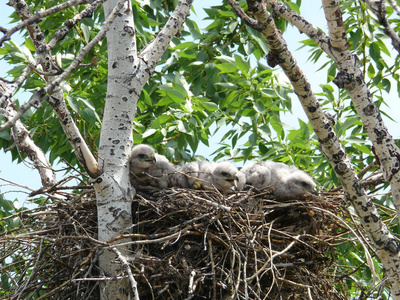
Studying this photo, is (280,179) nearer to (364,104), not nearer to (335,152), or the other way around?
(335,152)

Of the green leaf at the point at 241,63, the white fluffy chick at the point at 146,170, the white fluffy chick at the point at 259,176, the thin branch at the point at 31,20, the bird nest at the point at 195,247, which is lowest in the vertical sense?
the bird nest at the point at 195,247

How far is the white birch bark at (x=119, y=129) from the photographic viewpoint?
11.6 feet

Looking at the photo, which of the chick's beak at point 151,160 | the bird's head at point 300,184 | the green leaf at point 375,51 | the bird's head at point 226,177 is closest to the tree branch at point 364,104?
the bird's head at point 300,184

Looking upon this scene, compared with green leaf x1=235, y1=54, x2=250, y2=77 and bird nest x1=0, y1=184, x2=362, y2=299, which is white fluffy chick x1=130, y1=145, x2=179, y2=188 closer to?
bird nest x1=0, y1=184, x2=362, y2=299

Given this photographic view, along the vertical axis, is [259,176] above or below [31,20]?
below

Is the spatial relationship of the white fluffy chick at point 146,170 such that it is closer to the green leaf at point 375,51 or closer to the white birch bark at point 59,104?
the white birch bark at point 59,104

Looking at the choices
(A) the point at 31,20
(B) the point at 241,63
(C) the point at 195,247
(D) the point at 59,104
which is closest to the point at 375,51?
(B) the point at 241,63

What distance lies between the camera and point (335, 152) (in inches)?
132

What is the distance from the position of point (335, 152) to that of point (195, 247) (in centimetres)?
119

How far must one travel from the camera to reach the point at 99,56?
21.1ft

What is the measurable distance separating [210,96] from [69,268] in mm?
3472

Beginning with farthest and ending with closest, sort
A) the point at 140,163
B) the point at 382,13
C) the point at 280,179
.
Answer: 1. the point at 280,179
2. the point at 140,163
3. the point at 382,13

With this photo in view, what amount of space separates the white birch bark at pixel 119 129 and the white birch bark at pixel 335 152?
104 cm

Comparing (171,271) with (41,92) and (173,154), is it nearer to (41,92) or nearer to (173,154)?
(41,92)
